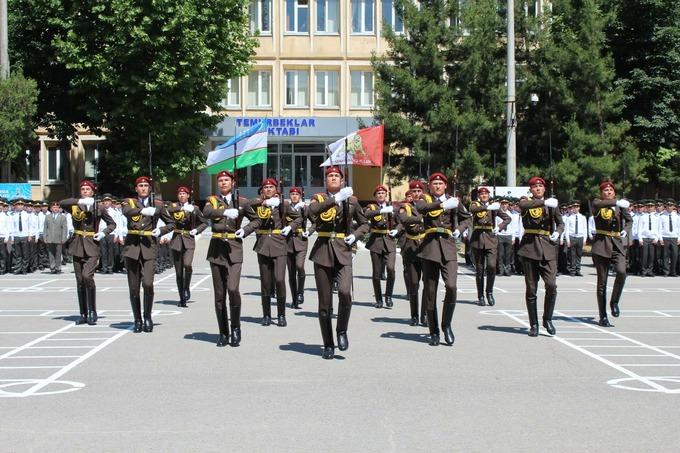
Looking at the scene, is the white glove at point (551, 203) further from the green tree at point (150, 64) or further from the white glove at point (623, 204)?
the green tree at point (150, 64)

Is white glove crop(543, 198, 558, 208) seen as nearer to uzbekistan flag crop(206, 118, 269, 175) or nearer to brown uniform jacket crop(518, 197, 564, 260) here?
brown uniform jacket crop(518, 197, 564, 260)

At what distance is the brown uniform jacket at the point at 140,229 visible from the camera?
1320cm

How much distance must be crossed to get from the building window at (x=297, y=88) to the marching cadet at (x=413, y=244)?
34455 millimetres

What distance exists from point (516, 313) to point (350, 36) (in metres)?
35.1

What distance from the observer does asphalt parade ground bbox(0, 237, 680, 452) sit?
727 cm

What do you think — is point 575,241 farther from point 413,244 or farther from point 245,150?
point 413,244

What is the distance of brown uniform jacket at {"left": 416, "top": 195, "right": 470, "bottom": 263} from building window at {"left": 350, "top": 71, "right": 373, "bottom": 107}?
37326 mm

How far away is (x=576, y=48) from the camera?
34.1m

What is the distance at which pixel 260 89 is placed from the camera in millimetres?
49219

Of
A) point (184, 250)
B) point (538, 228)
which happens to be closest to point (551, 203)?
point (538, 228)

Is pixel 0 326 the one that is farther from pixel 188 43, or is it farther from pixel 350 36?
pixel 350 36

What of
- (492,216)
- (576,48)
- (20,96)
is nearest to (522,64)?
(576,48)

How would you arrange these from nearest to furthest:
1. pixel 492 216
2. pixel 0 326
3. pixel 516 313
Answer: pixel 0 326
pixel 516 313
pixel 492 216

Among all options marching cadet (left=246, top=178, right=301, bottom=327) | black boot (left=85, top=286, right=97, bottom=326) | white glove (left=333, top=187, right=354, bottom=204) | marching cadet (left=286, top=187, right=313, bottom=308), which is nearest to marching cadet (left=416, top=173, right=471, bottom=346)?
white glove (left=333, top=187, right=354, bottom=204)
